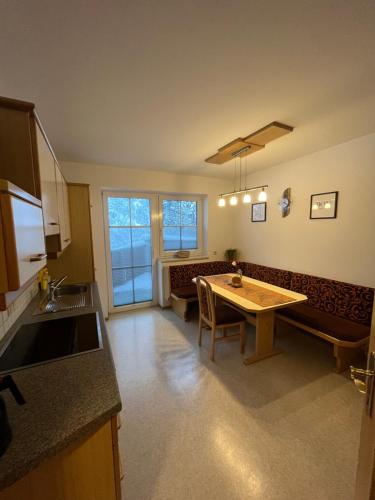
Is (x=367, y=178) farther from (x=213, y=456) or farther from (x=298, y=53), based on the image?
(x=213, y=456)

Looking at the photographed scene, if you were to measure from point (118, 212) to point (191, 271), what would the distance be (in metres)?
1.62

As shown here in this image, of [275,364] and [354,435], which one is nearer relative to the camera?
[354,435]

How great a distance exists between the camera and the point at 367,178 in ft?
7.59

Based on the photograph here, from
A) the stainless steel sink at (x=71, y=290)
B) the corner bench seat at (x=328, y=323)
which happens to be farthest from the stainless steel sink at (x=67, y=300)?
the corner bench seat at (x=328, y=323)

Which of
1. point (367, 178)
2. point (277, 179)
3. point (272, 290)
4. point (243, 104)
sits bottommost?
point (272, 290)

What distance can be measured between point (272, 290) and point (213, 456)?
5.52ft

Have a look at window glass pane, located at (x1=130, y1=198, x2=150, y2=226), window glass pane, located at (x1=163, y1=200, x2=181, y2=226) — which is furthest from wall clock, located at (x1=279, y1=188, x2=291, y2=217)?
window glass pane, located at (x1=130, y1=198, x2=150, y2=226)

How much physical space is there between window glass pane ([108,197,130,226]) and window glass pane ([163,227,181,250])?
72 cm

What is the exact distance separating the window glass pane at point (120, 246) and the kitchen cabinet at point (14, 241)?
9.35 ft

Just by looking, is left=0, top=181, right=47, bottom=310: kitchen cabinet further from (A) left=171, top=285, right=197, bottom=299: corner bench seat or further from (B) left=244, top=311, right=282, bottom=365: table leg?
(A) left=171, top=285, right=197, bottom=299: corner bench seat

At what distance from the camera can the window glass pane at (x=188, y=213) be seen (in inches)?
161

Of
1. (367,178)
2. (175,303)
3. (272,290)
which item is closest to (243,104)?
(367,178)

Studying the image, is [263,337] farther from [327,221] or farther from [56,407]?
[56,407]

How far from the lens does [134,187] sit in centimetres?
343
